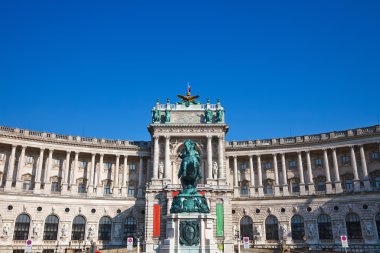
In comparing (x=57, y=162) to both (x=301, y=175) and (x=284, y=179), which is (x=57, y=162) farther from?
(x=301, y=175)

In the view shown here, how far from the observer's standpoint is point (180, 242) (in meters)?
28.4

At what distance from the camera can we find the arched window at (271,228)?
63438 mm

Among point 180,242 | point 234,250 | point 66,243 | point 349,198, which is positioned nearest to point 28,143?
point 66,243

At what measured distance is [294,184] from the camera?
67.8 metres

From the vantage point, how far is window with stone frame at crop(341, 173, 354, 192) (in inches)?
2490

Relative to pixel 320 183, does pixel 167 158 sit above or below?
above

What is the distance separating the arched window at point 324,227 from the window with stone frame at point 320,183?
559cm

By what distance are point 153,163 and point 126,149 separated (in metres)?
7.75

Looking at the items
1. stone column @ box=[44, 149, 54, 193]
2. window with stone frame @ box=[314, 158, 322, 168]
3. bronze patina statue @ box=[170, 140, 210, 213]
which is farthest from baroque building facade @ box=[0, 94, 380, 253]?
bronze patina statue @ box=[170, 140, 210, 213]

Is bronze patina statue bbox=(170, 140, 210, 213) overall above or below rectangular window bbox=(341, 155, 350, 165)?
below

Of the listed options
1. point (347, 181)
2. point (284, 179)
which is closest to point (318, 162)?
point (347, 181)

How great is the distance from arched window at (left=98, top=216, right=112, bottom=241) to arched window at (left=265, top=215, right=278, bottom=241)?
28.4 metres

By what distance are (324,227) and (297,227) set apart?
4.49m

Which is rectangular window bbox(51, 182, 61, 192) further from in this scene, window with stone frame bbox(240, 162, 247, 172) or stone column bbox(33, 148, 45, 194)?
window with stone frame bbox(240, 162, 247, 172)
